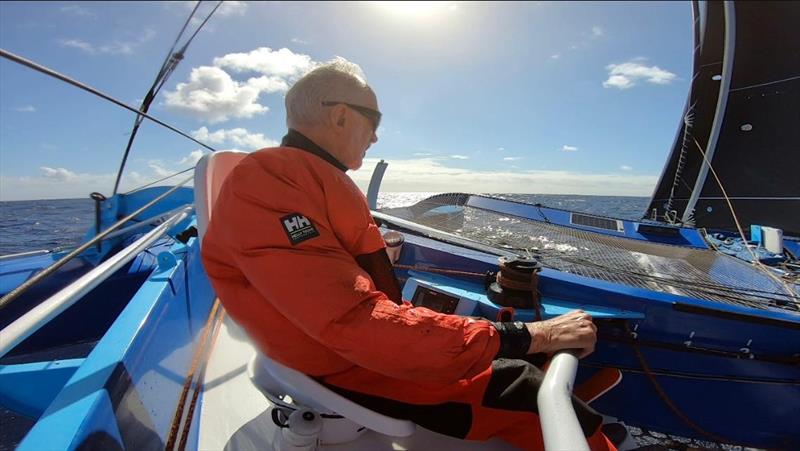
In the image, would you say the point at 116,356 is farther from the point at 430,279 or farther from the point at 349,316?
the point at 430,279

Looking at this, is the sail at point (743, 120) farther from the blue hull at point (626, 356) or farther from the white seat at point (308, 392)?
the white seat at point (308, 392)

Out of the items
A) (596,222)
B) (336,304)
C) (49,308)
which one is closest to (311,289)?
(336,304)

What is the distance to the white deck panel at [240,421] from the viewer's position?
1360 mm

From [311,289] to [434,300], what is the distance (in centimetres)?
133

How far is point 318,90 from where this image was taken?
123cm

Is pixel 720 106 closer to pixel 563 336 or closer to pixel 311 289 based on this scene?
pixel 563 336

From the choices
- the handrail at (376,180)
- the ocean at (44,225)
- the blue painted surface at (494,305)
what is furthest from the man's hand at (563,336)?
the handrail at (376,180)

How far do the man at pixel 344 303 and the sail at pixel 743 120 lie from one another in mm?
11334

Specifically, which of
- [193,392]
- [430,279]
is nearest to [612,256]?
[430,279]

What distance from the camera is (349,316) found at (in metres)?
0.91

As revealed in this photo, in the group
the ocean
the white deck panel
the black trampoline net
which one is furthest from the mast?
the white deck panel

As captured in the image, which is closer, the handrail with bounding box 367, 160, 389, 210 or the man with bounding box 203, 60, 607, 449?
the man with bounding box 203, 60, 607, 449

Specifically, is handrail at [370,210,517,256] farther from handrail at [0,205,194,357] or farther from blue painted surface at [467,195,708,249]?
blue painted surface at [467,195,708,249]

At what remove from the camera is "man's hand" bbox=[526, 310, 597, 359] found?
1.25 m
